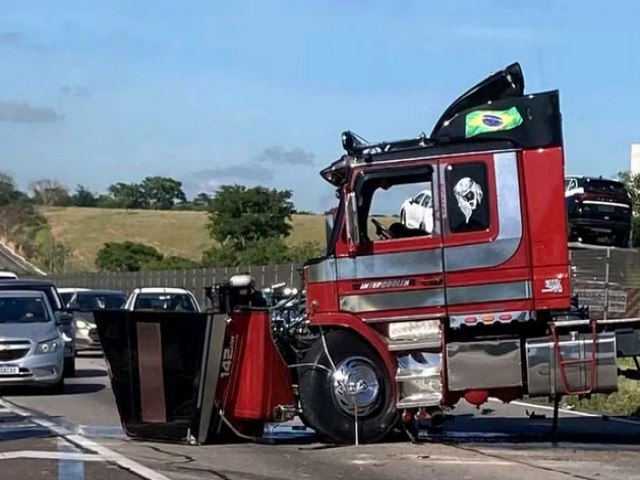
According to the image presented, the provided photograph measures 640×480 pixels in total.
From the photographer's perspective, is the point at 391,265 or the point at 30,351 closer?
the point at 391,265

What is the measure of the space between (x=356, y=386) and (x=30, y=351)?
8.64 meters

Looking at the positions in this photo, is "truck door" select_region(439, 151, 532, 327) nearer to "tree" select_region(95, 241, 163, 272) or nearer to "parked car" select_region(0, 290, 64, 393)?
"parked car" select_region(0, 290, 64, 393)

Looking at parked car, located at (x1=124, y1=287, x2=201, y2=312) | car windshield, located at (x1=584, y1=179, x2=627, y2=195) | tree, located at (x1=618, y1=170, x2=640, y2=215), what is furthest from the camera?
tree, located at (x1=618, y1=170, x2=640, y2=215)

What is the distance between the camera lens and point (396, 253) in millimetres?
13758

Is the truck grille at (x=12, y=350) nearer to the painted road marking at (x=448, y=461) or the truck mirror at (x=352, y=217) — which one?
the truck mirror at (x=352, y=217)

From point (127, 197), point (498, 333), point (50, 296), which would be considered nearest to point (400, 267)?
point (498, 333)

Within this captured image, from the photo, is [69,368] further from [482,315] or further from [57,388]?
[482,315]

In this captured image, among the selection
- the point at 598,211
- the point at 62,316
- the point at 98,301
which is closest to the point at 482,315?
the point at 598,211

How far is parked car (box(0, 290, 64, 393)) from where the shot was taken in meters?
20.7

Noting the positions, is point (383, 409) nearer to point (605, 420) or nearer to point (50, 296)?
point (605, 420)

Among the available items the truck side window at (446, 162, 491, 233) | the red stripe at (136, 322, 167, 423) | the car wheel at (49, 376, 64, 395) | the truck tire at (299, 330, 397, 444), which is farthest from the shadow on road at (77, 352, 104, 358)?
the truck side window at (446, 162, 491, 233)

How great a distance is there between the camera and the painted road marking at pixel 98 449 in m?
11.6

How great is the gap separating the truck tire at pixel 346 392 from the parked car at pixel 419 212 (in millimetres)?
1299

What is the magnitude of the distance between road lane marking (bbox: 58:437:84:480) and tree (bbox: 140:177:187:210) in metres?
173
